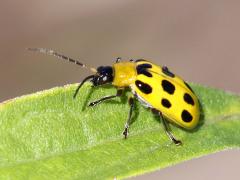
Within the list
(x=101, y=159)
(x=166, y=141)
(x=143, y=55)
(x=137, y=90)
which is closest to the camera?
(x=101, y=159)

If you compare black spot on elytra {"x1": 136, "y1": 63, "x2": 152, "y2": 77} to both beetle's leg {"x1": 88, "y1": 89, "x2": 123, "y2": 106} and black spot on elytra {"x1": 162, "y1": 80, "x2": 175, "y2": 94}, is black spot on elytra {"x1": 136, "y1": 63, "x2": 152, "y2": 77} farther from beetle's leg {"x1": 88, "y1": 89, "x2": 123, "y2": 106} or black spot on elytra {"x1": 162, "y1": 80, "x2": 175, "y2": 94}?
beetle's leg {"x1": 88, "y1": 89, "x2": 123, "y2": 106}

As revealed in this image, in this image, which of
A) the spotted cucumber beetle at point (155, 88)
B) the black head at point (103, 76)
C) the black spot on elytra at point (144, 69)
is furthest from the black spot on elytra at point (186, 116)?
the black head at point (103, 76)

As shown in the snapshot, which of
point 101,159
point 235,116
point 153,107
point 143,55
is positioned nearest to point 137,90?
point 153,107

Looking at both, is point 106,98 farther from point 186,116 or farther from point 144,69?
point 144,69

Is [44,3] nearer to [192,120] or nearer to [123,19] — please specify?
[123,19]

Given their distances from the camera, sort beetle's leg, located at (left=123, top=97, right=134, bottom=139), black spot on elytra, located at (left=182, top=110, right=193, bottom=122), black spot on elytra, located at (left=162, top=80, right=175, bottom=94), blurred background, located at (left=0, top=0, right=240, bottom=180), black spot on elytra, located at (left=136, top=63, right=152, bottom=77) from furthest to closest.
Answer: blurred background, located at (left=0, top=0, right=240, bottom=180) → black spot on elytra, located at (left=136, top=63, right=152, bottom=77) → black spot on elytra, located at (left=162, top=80, right=175, bottom=94) → black spot on elytra, located at (left=182, top=110, right=193, bottom=122) → beetle's leg, located at (left=123, top=97, right=134, bottom=139)

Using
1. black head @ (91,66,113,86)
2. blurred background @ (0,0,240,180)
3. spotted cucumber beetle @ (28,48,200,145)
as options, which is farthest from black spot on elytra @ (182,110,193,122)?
blurred background @ (0,0,240,180)
